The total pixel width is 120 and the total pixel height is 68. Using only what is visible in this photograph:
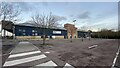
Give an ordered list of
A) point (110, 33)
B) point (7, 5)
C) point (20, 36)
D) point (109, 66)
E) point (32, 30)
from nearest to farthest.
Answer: point (109, 66) → point (7, 5) → point (20, 36) → point (32, 30) → point (110, 33)

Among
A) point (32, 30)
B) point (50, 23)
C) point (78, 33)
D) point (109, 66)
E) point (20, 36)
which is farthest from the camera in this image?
point (78, 33)

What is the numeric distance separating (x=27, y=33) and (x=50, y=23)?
30.5m

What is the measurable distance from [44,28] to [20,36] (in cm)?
2802

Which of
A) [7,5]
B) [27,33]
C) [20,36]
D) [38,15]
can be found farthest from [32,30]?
[7,5]

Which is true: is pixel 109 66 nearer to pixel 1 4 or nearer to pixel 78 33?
pixel 1 4

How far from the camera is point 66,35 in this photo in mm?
67312

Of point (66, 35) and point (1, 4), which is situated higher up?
point (1, 4)

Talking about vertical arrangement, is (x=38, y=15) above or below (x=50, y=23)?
above

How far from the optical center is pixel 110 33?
63.5 m

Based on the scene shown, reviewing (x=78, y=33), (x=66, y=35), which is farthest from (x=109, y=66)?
(x=78, y=33)

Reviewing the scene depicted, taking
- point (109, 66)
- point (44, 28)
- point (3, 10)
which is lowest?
point (109, 66)

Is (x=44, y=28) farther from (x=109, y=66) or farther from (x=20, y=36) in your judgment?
(x=20, y=36)

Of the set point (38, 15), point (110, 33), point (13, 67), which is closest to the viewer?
point (13, 67)

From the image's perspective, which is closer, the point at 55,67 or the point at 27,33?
the point at 55,67
